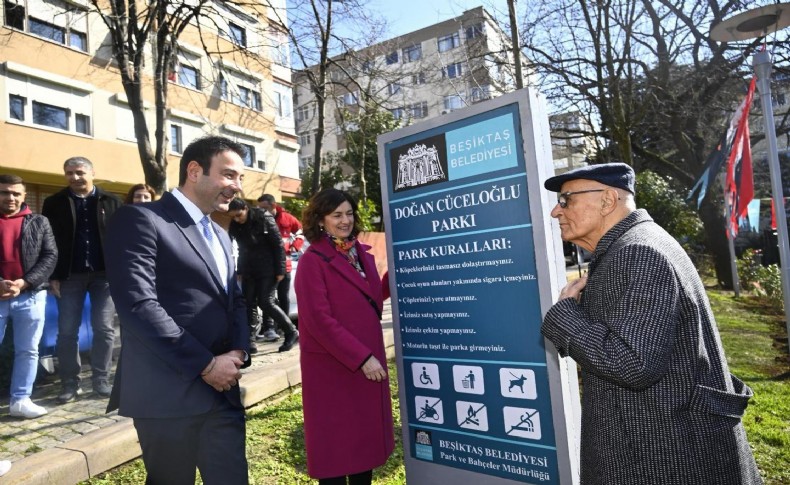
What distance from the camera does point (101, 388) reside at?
4.92m

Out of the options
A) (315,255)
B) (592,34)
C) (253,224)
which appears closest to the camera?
(315,255)

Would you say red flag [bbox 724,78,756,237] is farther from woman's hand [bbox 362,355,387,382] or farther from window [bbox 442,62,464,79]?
woman's hand [bbox 362,355,387,382]

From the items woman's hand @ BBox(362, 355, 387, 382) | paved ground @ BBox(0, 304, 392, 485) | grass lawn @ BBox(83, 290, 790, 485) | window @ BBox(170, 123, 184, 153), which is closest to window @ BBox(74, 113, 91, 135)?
window @ BBox(170, 123, 184, 153)

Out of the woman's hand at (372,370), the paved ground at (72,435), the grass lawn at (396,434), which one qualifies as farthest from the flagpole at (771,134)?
the paved ground at (72,435)

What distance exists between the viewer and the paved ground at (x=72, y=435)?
330 cm

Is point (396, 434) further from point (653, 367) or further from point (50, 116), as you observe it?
point (50, 116)

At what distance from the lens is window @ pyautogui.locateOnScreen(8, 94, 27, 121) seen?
16.9 meters

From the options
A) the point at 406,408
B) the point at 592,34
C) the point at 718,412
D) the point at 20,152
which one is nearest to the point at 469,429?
the point at 406,408

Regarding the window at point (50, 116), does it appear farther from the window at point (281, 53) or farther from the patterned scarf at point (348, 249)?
the patterned scarf at point (348, 249)

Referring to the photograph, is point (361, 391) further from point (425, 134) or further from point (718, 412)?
point (718, 412)

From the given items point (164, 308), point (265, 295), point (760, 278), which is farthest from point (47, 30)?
point (760, 278)

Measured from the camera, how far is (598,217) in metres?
1.96

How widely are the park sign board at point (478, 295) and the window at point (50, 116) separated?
61.2 ft

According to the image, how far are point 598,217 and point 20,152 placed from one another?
A: 19.6m
